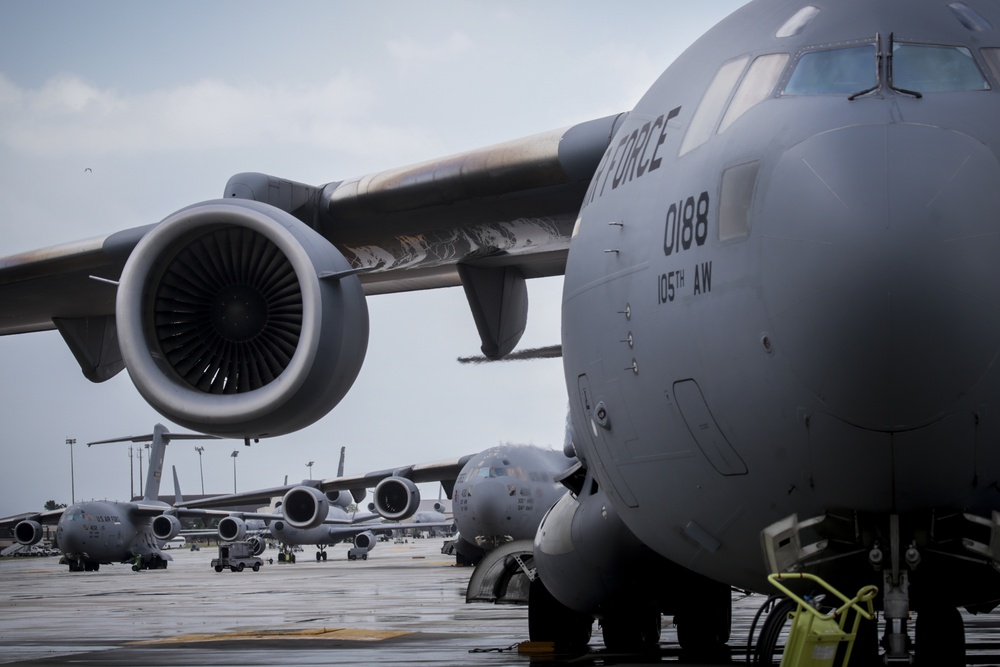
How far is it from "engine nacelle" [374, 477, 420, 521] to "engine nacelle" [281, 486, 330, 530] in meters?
3.06

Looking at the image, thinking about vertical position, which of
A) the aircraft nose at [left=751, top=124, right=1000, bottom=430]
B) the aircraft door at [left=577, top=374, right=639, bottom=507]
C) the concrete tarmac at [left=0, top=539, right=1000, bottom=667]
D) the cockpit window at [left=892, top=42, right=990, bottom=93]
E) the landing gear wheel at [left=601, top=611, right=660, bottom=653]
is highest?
the cockpit window at [left=892, top=42, right=990, bottom=93]

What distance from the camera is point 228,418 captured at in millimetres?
6402

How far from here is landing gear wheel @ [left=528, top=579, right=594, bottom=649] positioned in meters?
7.96

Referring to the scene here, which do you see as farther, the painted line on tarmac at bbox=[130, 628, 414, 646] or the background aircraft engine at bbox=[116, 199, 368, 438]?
the painted line on tarmac at bbox=[130, 628, 414, 646]

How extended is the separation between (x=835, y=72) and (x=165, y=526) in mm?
37820

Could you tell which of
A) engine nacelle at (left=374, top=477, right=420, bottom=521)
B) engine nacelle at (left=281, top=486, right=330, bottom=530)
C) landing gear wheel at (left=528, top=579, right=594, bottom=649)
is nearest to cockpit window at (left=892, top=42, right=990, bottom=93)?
landing gear wheel at (left=528, top=579, right=594, bottom=649)

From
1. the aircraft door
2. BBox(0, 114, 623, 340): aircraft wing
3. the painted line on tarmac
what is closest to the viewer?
the aircraft door

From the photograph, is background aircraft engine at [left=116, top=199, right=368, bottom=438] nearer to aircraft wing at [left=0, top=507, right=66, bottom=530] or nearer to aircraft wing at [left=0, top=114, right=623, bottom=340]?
aircraft wing at [left=0, top=114, right=623, bottom=340]

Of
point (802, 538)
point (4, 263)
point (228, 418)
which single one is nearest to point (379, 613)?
point (4, 263)

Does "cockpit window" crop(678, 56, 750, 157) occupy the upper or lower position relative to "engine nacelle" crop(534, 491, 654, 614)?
upper

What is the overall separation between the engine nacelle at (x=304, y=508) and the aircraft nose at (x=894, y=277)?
29.5 m

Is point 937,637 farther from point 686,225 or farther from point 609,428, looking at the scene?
point 686,225

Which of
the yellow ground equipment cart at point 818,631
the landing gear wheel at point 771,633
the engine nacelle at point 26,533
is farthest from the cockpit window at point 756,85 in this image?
the engine nacelle at point 26,533

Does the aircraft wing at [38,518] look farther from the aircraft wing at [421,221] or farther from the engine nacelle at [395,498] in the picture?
the aircraft wing at [421,221]
